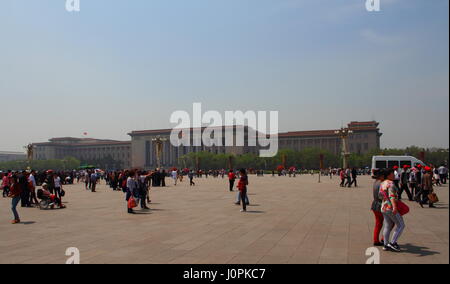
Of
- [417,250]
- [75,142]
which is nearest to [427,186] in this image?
[417,250]

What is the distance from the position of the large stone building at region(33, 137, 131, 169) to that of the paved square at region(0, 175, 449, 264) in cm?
14560

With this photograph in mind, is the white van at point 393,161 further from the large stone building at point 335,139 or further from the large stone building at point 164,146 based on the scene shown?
the large stone building at point 335,139

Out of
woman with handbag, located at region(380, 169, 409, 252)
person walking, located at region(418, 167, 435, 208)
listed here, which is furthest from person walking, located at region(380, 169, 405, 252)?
person walking, located at region(418, 167, 435, 208)

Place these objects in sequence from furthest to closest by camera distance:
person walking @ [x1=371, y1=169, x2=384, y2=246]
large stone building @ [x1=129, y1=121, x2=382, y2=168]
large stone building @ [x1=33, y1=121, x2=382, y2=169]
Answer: large stone building @ [x1=33, y1=121, x2=382, y2=169], large stone building @ [x1=129, y1=121, x2=382, y2=168], person walking @ [x1=371, y1=169, x2=384, y2=246]

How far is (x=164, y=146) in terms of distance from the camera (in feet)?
484

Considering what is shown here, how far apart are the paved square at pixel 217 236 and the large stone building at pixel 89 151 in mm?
145602

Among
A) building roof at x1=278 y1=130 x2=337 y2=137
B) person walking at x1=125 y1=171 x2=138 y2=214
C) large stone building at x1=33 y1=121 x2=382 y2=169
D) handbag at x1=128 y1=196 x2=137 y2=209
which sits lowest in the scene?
handbag at x1=128 y1=196 x2=137 y2=209

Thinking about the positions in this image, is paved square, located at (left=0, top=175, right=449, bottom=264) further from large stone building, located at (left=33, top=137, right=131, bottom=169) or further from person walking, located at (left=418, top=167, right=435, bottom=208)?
large stone building, located at (left=33, top=137, right=131, bottom=169)

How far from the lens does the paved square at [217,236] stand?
7715 mm

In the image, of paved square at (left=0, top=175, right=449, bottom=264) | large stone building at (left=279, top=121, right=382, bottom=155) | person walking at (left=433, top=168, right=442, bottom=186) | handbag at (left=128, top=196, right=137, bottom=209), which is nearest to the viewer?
paved square at (left=0, top=175, right=449, bottom=264)

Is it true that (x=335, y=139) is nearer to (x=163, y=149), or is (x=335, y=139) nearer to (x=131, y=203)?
(x=163, y=149)

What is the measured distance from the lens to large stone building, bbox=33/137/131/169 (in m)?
160

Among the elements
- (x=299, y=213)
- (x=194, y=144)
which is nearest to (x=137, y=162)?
(x=194, y=144)
